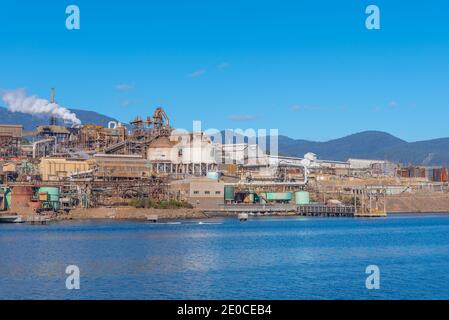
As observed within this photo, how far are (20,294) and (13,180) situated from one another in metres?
73.6

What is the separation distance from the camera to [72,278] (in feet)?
108

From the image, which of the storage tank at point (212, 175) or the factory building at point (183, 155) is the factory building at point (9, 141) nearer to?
the factory building at point (183, 155)

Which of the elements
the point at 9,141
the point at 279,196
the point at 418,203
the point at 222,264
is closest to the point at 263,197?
the point at 279,196

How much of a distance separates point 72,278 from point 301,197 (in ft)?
244

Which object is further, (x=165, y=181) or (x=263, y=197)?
(x=263, y=197)

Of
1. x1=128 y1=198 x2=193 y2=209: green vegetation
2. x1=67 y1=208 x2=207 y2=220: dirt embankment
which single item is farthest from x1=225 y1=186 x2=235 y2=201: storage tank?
x1=67 y1=208 x2=207 y2=220: dirt embankment

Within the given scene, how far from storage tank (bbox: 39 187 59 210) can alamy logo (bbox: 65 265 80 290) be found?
51.4 meters

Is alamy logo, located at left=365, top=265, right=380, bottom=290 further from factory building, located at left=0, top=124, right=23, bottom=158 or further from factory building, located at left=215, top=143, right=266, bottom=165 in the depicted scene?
factory building, located at left=0, top=124, right=23, bottom=158

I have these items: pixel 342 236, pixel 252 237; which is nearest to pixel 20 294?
pixel 252 237

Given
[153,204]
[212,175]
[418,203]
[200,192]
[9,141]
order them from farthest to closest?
1. [418,203]
2. [9,141]
3. [212,175]
4. [200,192]
5. [153,204]

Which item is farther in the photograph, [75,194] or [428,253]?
[75,194]

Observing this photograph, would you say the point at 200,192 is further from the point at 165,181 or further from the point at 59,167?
the point at 59,167

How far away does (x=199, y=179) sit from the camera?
9575 cm
